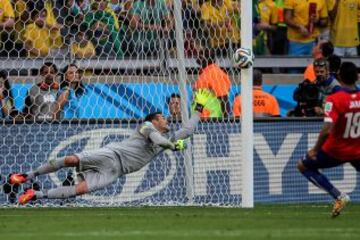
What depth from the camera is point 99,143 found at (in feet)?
60.3

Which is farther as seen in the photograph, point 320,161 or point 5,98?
point 5,98

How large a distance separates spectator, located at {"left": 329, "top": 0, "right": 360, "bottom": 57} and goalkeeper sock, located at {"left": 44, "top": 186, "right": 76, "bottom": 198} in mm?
7427

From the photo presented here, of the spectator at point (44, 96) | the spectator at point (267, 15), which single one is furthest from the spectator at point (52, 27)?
the spectator at point (267, 15)

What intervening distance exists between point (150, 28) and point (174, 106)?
1.20 meters

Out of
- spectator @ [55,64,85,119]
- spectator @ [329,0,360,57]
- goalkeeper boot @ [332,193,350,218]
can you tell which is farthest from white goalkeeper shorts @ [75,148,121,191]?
spectator @ [329,0,360,57]

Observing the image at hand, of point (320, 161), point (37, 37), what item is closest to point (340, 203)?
point (320, 161)

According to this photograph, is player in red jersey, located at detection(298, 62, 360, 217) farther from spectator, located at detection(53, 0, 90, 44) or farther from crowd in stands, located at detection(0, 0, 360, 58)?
spectator, located at detection(53, 0, 90, 44)

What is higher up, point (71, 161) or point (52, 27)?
point (52, 27)

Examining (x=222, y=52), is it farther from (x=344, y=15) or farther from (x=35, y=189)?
(x=344, y=15)

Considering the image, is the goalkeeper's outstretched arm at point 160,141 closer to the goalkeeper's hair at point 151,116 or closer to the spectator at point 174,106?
the goalkeeper's hair at point 151,116

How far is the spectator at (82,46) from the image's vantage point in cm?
1791

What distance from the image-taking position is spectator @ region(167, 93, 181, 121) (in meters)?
18.5

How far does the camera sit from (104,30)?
59.5 feet

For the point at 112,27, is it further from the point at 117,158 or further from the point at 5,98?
the point at 117,158
